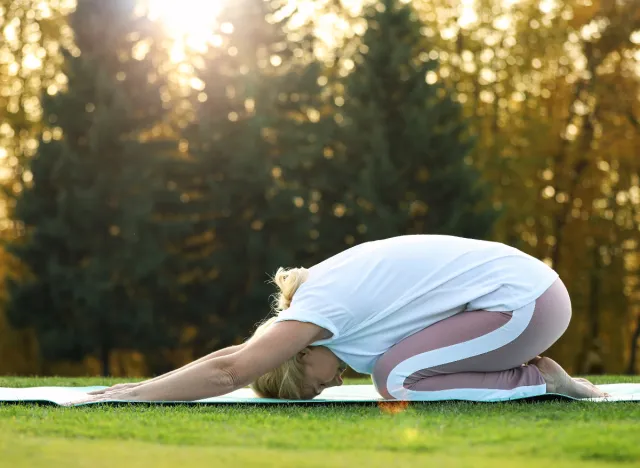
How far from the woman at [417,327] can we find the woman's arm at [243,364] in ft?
0.03

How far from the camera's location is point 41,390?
637cm

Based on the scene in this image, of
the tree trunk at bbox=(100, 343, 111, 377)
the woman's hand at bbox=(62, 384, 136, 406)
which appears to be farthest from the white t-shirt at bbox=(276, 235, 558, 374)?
the tree trunk at bbox=(100, 343, 111, 377)

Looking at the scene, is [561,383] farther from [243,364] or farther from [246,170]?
[246,170]

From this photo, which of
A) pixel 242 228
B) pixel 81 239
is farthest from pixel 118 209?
pixel 242 228

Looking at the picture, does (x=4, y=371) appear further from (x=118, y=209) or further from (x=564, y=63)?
(x=564, y=63)

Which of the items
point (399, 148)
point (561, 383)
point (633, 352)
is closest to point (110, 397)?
point (561, 383)

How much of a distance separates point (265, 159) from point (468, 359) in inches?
983

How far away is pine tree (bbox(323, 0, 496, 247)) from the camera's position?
93.8ft

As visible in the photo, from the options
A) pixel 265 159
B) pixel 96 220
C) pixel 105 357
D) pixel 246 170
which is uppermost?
pixel 265 159

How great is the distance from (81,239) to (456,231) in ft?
33.6

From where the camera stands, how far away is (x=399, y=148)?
2938 centimetres

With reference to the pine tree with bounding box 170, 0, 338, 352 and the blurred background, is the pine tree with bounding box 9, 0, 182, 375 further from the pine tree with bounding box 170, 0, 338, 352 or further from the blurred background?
the pine tree with bounding box 170, 0, 338, 352

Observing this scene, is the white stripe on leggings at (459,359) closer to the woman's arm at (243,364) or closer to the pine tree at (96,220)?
the woman's arm at (243,364)

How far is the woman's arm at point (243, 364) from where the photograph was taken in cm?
517
